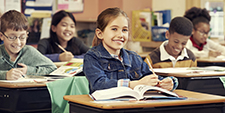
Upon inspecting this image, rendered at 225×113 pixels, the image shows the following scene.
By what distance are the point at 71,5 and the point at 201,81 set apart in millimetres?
3441

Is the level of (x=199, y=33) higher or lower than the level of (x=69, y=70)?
higher

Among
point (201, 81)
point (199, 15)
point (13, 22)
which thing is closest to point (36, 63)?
point (13, 22)

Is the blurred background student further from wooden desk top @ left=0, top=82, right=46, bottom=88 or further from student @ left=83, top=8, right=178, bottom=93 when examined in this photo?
student @ left=83, top=8, right=178, bottom=93

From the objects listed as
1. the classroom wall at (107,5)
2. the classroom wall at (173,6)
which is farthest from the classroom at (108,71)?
the classroom wall at (107,5)

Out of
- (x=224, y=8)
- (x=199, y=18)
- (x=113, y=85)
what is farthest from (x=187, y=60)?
(x=224, y=8)

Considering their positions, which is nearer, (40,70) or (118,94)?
(118,94)

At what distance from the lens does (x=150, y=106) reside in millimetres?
1340

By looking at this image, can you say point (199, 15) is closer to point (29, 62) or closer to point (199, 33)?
point (199, 33)

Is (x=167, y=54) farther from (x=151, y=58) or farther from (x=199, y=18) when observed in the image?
(x=199, y=18)

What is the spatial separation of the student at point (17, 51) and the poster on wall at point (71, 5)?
8.88 feet

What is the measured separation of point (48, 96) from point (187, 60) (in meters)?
1.38

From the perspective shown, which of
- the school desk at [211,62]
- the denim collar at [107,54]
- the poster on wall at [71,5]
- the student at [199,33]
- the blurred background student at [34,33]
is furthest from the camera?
the poster on wall at [71,5]

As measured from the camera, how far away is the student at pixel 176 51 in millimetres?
2895

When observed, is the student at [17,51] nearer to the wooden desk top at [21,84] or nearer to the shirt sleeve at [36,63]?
the shirt sleeve at [36,63]
